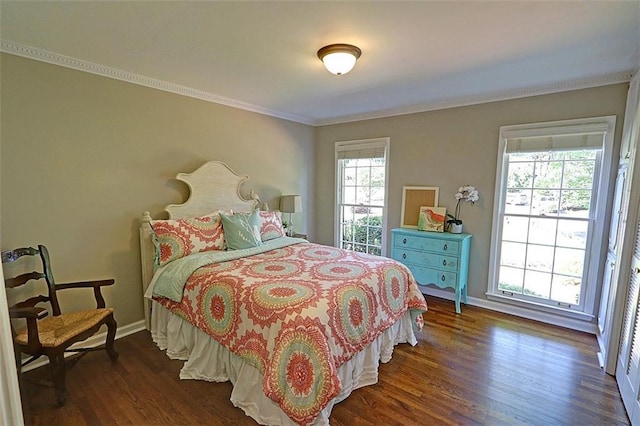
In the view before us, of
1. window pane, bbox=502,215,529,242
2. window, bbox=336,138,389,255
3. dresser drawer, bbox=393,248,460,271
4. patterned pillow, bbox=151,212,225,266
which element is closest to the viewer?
patterned pillow, bbox=151,212,225,266

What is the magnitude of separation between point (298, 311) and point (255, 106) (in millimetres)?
2877

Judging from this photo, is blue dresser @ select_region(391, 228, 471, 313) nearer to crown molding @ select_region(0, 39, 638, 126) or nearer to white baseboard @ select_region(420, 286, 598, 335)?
white baseboard @ select_region(420, 286, 598, 335)

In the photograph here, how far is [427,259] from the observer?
353 centimetres

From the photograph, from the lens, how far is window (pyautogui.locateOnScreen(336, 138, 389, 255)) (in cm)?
427

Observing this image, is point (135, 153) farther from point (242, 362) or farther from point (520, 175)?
point (520, 175)

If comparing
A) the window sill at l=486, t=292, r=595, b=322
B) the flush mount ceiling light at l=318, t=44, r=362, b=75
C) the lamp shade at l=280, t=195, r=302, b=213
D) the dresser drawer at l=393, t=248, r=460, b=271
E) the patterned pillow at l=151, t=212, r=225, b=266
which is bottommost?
the window sill at l=486, t=292, r=595, b=322

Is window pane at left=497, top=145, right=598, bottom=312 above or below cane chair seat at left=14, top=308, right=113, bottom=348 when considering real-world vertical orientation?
above

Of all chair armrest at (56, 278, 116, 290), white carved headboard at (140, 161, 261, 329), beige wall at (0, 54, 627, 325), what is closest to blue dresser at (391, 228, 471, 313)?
beige wall at (0, 54, 627, 325)

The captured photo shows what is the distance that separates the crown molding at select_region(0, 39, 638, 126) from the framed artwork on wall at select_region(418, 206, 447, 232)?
123 cm

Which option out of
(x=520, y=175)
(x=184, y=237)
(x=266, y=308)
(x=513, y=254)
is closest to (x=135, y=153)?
(x=184, y=237)

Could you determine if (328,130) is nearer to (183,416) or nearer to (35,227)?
(35,227)

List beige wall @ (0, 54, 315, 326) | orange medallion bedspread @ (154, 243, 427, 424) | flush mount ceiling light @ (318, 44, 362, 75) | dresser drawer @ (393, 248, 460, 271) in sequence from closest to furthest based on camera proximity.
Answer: orange medallion bedspread @ (154, 243, 427, 424)
flush mount ceiling light @ (318, 44, 362, 75)
beige wall @ (0, 54, 315, 326)
dresser drawer @ (393, 248, 460, 271)

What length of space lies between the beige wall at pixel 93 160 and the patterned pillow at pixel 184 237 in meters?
0.39

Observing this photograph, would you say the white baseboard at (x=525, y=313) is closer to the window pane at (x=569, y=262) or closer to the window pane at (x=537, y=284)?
the window pane at (x=537, y=284)
